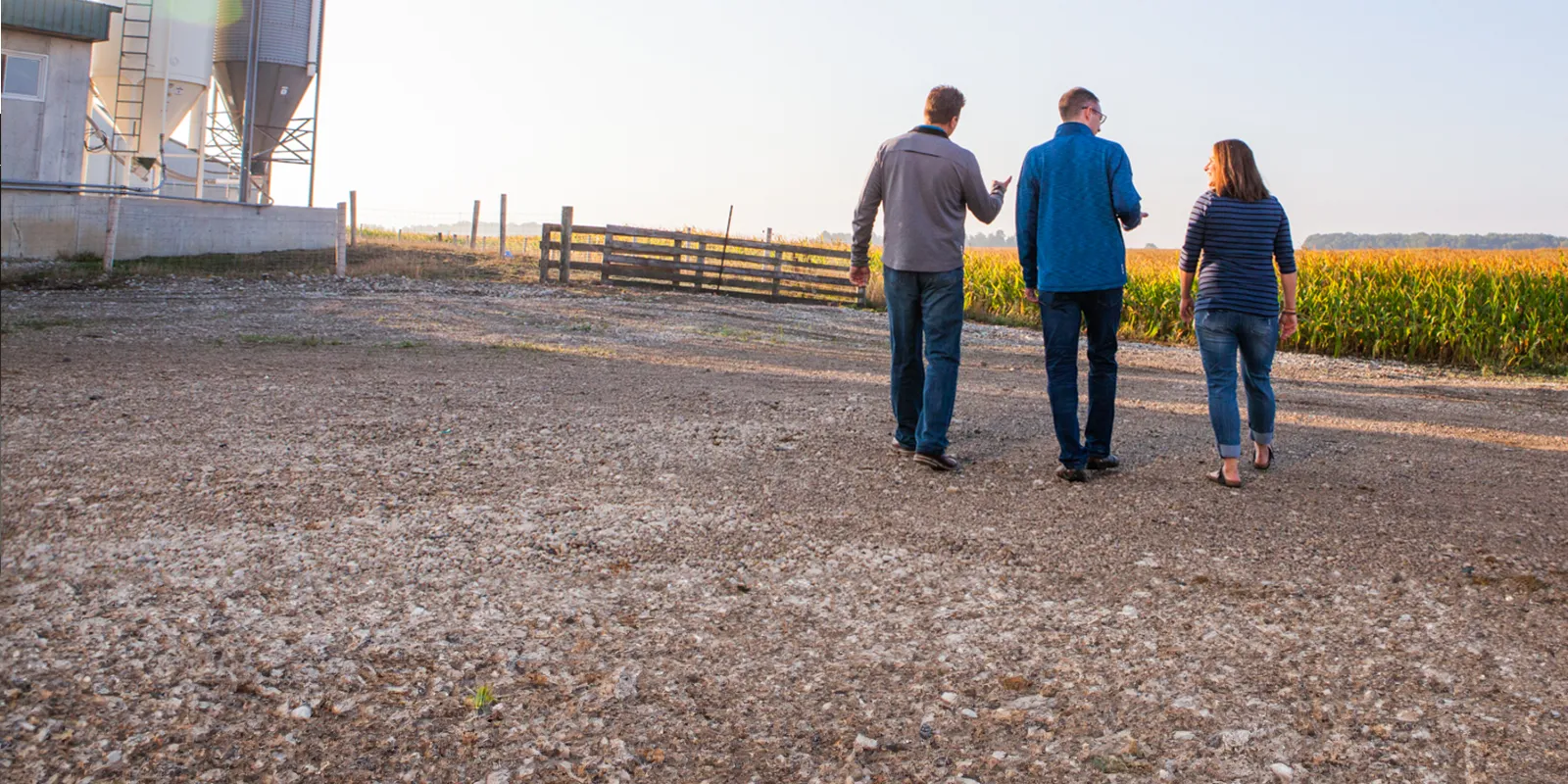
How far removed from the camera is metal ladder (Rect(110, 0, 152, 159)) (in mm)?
21828

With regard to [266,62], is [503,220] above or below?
below

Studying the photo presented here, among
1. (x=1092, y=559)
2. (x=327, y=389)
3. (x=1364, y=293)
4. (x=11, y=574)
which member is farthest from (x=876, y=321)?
(x=11, y=574)

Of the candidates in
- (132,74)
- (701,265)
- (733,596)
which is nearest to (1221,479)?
(733,596)

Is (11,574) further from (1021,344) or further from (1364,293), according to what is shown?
(1364,293)

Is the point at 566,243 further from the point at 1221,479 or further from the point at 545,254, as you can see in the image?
the point at 1221,479

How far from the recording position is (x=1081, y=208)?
5590 mm

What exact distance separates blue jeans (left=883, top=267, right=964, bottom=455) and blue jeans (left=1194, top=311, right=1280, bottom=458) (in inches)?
49.2

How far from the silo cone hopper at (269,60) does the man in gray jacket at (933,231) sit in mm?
22299

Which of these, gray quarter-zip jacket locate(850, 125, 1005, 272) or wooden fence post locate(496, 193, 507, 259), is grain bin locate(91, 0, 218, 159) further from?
gray quarter-zip jacket locate(850, 125, 1005, 272)

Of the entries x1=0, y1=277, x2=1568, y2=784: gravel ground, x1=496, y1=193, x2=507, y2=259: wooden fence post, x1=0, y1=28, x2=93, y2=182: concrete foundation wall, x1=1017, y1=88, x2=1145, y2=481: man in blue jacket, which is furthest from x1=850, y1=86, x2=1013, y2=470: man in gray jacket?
x1=496, y1=193, x2=507, y2=259: wooden fence post

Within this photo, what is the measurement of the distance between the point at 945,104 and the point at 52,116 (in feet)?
63.1

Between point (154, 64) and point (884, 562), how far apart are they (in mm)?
22745

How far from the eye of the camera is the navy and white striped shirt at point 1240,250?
546 cm

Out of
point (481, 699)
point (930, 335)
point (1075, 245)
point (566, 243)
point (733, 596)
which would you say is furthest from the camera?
point (566, 243)
